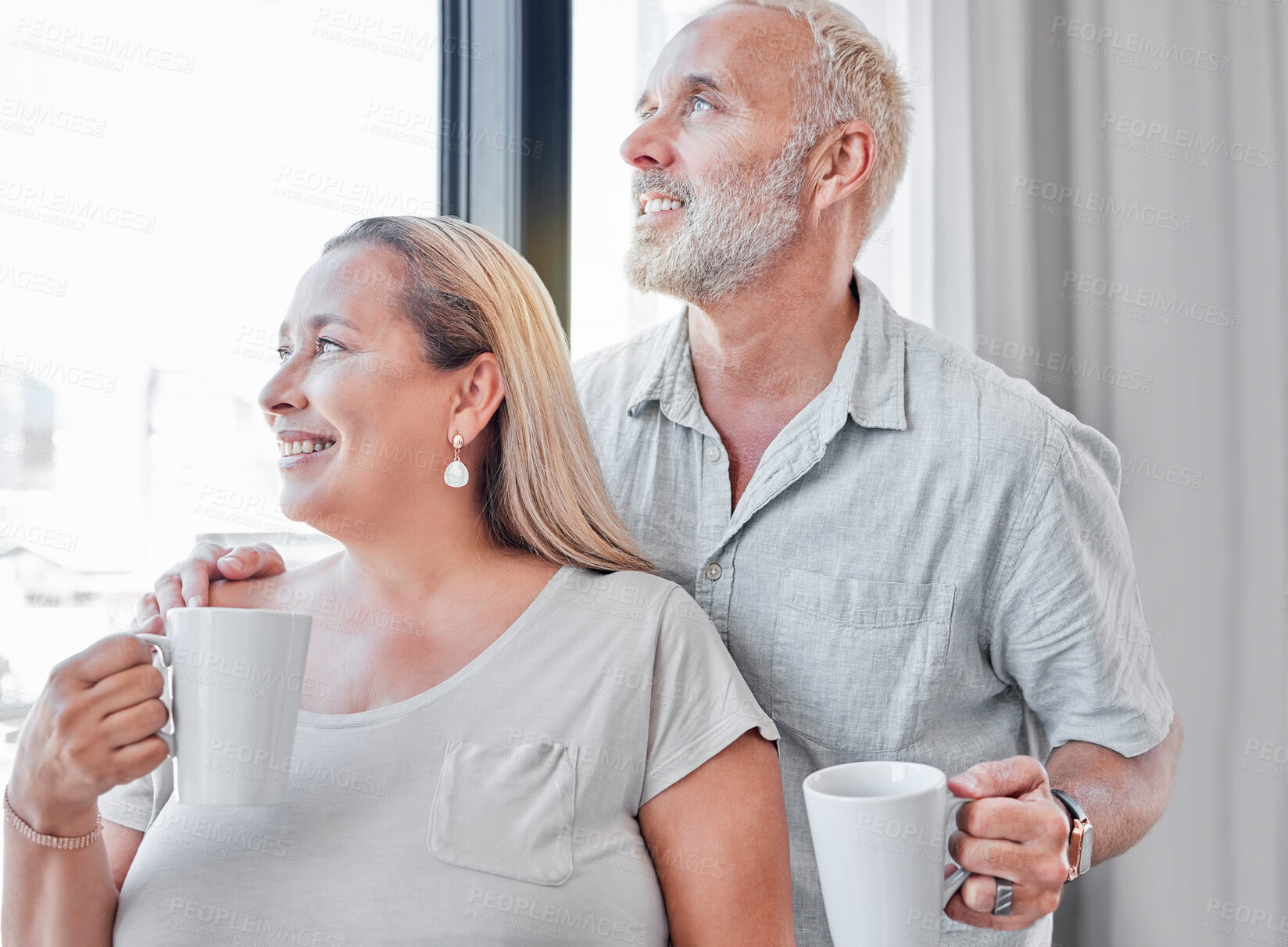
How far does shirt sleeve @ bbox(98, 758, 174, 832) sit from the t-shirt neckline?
18 centimetres

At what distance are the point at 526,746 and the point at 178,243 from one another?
0.82 meters

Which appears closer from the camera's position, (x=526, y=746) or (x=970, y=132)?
(x=526, y=746)

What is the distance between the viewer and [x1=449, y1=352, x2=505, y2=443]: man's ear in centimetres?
123

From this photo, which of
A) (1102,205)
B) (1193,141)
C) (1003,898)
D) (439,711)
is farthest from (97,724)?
(1193,141)

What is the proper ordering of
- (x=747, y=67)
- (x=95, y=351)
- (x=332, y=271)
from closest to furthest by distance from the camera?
(x=332, y=271) < (x=95, y=351) < (x=747, y=67)

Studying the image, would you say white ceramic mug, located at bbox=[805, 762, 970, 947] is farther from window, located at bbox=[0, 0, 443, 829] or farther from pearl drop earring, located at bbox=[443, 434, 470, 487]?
window, located at bbox=[0, 0, 443, 829]

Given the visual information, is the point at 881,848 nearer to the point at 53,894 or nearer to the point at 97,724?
the point at 97,724

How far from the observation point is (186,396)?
139cm

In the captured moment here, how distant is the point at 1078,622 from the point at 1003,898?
1.47 ft

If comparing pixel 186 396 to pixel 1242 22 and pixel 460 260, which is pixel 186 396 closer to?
pixel 460 260

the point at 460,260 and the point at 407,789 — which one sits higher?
the point at 460,260

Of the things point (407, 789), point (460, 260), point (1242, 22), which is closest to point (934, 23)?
point (1242, 22)

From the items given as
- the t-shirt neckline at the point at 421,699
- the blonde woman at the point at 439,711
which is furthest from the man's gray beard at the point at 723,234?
the t-shirt neckline at the point at 421,699

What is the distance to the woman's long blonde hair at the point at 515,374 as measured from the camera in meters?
1.22
